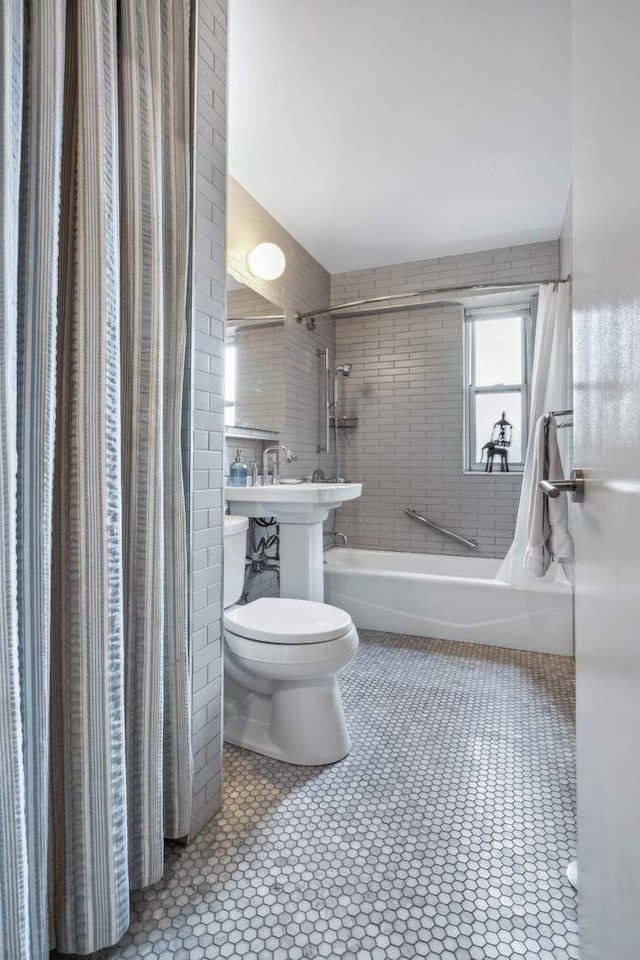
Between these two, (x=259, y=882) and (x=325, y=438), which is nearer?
(x=259, y=882)

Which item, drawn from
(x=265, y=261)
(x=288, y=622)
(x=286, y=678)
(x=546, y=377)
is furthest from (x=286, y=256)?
(x=286, y=678)

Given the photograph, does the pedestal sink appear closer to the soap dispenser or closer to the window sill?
the soap dispenser

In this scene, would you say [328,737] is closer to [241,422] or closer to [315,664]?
[315,664]

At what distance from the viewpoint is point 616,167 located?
56 cm

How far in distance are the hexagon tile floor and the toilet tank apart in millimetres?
563

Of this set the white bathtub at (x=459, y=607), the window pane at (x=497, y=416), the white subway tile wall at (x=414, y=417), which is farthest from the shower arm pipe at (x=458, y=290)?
the white bathtub at (x=459, y=607)

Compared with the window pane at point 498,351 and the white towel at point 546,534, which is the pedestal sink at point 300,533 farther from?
the window pane at point 498,351

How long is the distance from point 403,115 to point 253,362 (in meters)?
1.34

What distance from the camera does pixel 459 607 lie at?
8.77 ft

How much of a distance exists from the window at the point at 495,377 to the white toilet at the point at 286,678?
2.24m

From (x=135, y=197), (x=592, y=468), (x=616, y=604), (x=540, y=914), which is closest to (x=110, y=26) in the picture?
(x=135, y=197)

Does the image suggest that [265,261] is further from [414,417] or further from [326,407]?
[414,417]

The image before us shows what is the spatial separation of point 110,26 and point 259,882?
190cm

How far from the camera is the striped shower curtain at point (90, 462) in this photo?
74 centimetres
